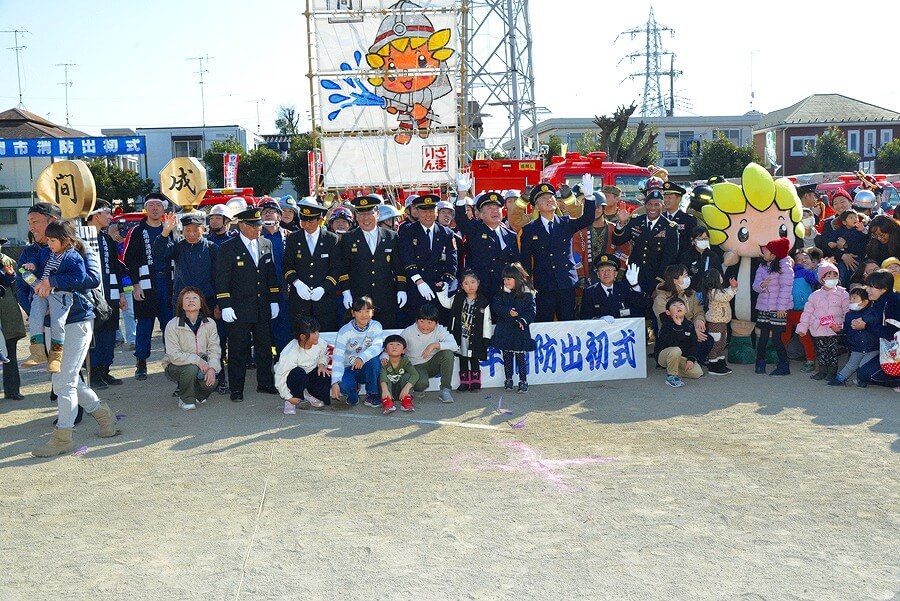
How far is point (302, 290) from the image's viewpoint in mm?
8008

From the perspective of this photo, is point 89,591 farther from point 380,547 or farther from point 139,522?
point 380,547

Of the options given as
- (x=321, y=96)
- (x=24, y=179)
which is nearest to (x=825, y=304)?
(x=321, y=96)

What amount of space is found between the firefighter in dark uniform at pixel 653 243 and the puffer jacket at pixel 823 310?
55.0 inches

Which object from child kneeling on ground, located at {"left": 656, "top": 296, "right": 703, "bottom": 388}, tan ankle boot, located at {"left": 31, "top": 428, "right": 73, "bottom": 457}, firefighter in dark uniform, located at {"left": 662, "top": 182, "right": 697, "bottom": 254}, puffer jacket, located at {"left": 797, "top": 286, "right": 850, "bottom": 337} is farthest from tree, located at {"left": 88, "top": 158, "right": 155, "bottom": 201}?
puffer jacket, located at {"left": 797, "top": 286, "right": 850, "bottom": 337}

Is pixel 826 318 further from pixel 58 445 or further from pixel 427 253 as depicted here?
pixel 58 445

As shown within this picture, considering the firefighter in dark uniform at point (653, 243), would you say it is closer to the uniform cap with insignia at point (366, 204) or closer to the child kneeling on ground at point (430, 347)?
the child kneeling on ground at point (430, 347)

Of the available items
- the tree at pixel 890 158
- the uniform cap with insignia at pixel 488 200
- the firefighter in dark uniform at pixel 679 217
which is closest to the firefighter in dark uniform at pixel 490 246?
the uniform cap with insignia at pixel 488 200

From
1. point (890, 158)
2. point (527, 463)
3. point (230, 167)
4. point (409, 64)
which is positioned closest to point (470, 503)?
point (527, 463)

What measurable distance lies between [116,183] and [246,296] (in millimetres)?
35212

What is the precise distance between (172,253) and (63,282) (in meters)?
2.47

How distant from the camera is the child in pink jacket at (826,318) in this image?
320 inches

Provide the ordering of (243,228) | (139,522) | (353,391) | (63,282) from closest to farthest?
(139,522), (63,282), (353,391), (243,228)

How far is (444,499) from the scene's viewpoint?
4996mm

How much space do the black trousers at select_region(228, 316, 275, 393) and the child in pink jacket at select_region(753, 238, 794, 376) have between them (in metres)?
4.87
